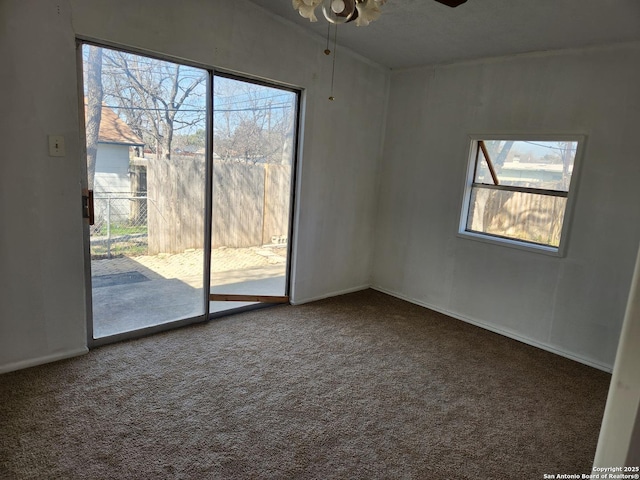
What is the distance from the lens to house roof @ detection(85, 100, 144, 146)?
2.77m

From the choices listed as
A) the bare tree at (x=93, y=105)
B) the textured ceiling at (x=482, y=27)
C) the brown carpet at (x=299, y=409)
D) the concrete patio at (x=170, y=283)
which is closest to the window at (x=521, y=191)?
the textured ceiling at (x=482, y=27)

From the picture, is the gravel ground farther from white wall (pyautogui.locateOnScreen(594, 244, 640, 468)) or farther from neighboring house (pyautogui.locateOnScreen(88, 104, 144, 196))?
white wall (pyautogui.locateOnScreen(594, 244, 640, 468))

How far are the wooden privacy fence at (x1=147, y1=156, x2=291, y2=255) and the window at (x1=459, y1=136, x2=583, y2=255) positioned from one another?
6.15 feet

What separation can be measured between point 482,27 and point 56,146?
315 centimetres

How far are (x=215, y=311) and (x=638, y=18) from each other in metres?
3.83

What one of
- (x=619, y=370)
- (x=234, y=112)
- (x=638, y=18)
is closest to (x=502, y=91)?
(x=638, y=18)

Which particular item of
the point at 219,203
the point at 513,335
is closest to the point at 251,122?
the point at 219,203

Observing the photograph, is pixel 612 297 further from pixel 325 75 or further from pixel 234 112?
pixel 234 112

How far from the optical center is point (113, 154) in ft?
9.37

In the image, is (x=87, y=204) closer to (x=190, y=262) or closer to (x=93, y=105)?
(x=93, y=105)

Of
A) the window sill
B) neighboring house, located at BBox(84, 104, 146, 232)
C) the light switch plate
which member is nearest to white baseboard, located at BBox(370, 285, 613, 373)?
the window sill

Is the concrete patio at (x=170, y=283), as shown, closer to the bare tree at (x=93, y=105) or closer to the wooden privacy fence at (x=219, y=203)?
the wooden privacy fence at (x=219, y=203)

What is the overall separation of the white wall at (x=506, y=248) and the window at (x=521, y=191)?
10cm

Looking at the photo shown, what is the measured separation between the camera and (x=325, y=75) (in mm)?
3861
